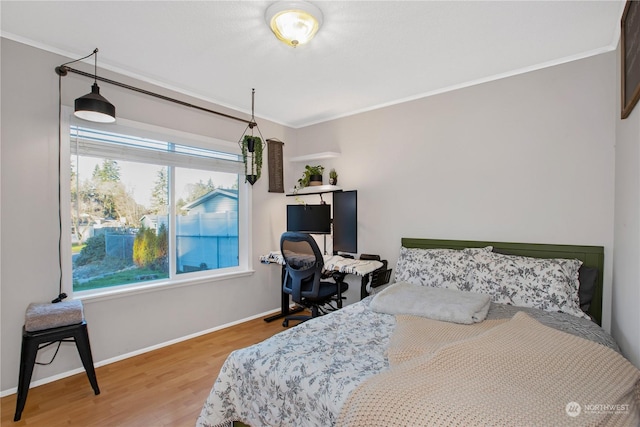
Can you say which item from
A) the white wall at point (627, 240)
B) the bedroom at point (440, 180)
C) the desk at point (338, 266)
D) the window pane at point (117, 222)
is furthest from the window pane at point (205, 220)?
the white wall at point (627, 240)

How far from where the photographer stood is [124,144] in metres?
2.79

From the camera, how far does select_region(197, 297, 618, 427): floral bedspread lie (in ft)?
4.16

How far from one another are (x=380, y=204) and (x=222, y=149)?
1.89m

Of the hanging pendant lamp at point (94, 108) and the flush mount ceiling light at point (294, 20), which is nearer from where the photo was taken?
the flush mount ceiling light at point (294, 20)

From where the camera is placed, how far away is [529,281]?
2232 millimetres

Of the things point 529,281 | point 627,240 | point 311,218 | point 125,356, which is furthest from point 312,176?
point 627,240

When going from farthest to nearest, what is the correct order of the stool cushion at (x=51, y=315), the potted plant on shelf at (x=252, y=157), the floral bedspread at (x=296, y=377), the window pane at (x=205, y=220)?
the potted plant on shelf at (x=252, y=157)
the window pane at (x=205, y=220)
the stool cushion at (x=51, y=315)
the floral bedspread at (x=296, y=377)

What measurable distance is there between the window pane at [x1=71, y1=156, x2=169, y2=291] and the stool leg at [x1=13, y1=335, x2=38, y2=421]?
2.17ft

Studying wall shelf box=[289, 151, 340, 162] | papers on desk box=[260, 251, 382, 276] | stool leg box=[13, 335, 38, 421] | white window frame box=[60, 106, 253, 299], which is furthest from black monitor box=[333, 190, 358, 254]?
stool leg box=[13, 335, 38, 421]

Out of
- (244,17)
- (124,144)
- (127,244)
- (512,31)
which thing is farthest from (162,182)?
(512,31)

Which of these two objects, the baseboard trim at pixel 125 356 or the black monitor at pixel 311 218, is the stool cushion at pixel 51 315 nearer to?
the baseboard trim at pixel 125 356

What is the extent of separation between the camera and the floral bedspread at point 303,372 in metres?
1.27

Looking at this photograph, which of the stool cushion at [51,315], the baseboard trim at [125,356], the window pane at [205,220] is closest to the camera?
the stool cushion at [51,315]

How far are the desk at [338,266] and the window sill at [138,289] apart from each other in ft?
1.68
